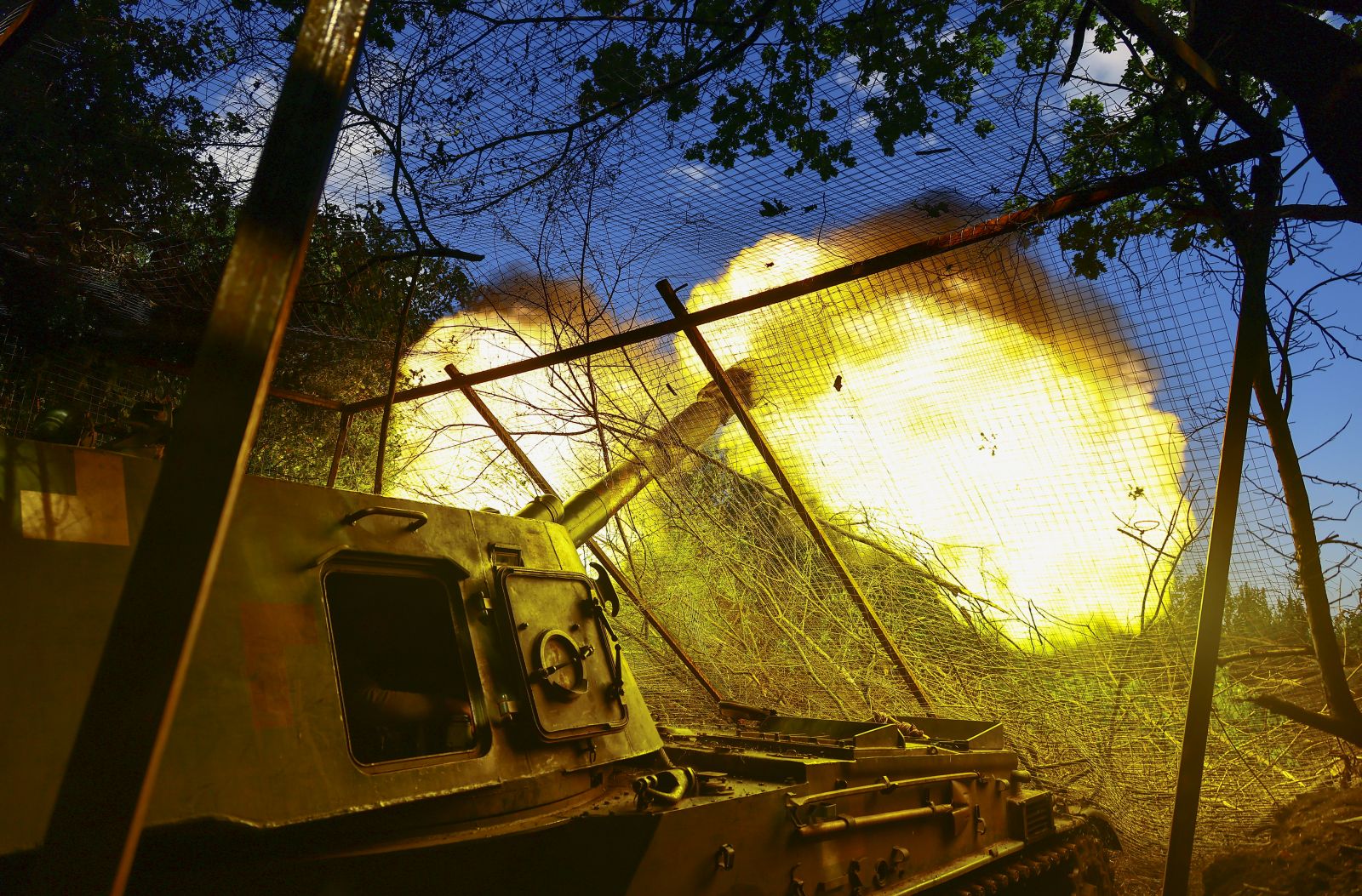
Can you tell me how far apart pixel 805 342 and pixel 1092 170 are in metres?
2.01

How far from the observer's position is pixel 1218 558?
132 inches

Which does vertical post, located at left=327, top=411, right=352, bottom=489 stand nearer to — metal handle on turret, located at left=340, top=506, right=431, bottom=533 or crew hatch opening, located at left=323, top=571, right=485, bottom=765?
crew hatch opening, located at left=323, top=571, right=485, bottom=765

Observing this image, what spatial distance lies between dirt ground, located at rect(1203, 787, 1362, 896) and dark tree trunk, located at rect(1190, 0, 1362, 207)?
334 centimetres

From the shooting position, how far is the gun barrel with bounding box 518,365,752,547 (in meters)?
5.86

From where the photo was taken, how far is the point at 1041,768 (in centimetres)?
616

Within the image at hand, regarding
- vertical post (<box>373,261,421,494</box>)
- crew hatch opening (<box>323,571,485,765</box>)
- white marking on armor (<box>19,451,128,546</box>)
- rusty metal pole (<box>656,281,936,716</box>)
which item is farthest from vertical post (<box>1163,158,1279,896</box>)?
white marking on armor (<box>19,451,128,546</box>)

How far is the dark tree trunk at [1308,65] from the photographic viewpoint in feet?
10.6

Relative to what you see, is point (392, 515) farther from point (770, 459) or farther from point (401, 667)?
point (770, 459)

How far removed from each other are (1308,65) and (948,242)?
1561 mm

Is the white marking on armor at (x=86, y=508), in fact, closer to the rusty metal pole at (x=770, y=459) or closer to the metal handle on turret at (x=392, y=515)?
the metal handle on turret at (x=392, y=515)

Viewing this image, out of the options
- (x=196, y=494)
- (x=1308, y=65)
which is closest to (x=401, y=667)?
(x=196, y=494)

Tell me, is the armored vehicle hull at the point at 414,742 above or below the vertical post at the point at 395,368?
below

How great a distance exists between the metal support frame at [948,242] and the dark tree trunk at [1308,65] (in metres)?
0.21

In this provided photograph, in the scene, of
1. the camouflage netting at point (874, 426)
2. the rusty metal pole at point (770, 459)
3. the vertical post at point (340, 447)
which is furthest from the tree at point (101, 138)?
the rusty metal pole at point (770, 459)
